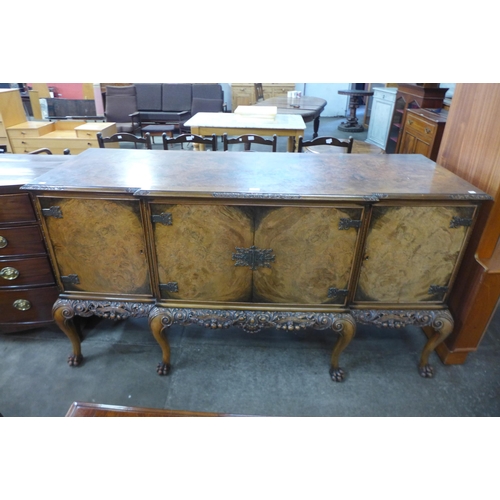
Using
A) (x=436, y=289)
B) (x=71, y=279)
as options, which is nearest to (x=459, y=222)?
(x=436, y=289)

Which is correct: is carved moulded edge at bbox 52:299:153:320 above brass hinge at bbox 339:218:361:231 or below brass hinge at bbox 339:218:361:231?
below

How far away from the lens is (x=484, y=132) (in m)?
1.50

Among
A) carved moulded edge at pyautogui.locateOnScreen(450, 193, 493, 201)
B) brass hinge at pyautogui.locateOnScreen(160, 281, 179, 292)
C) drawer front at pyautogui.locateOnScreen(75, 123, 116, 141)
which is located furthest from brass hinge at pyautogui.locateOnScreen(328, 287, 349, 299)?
drawer front at pyautogui.locateOnScreen(75, 123, 116, 141)

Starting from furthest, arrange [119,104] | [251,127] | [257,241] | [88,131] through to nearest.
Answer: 1. [119,104]
2. [88,131]
3. [251,127]
4. [257,241]

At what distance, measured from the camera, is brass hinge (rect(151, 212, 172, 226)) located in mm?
1397

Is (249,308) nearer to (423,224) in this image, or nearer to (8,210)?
(423,224)

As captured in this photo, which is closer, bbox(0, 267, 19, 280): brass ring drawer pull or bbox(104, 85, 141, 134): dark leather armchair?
bbox(0, 267, 19, 280): brass ring drawer pull

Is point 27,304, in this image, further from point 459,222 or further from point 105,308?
point 459,222

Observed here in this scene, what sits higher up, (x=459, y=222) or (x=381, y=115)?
(x=459, y=222)

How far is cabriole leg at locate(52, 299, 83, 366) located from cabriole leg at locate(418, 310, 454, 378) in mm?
1707

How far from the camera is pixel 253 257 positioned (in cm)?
148

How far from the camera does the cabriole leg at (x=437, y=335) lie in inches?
63.2

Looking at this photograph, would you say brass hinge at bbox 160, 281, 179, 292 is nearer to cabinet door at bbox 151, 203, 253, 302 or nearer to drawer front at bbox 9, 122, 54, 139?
cabinet door at bbox 151, 203, 253, 302

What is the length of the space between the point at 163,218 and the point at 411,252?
1.04m
